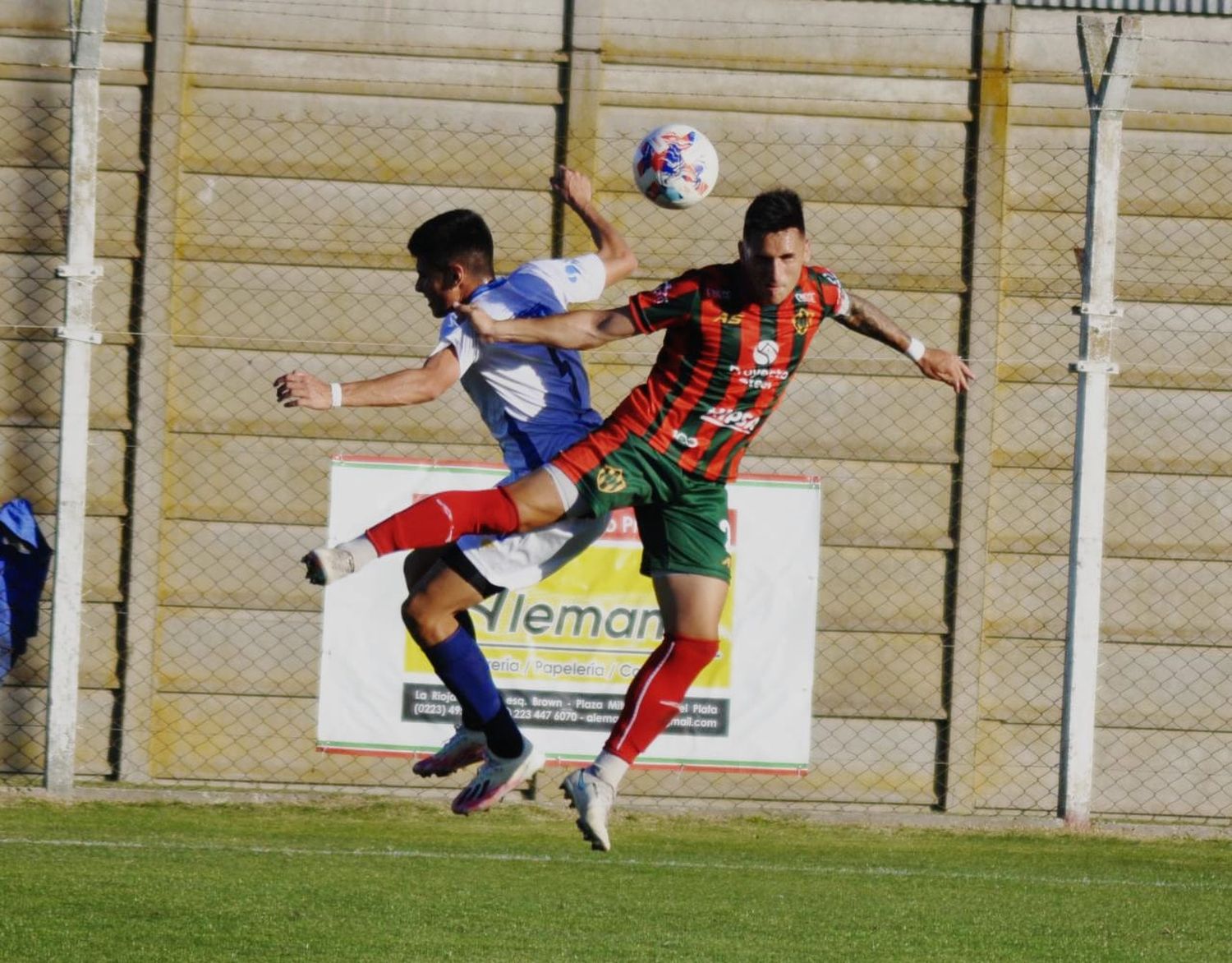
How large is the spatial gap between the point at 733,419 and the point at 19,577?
19.7ft

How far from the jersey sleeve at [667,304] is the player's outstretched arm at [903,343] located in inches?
26.2

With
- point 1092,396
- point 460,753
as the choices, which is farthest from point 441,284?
point 1092,396

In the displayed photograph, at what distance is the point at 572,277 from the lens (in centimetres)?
713

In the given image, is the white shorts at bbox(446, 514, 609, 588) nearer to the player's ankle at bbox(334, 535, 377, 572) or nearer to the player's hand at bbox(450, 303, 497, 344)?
the player's ankle at bbox(334, 535, 377, 572)

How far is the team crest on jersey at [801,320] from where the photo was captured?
6594 mm

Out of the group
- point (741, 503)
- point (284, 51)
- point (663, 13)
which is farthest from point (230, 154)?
point (741, 503)

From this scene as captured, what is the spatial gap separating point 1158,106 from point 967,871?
5106mm

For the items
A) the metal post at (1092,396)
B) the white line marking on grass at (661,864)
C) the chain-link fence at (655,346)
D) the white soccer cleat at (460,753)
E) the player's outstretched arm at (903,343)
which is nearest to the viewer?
the player's outstretched arm at (903,343)

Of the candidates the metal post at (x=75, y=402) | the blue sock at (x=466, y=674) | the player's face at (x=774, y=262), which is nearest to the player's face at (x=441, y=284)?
the player's face at (x=774, y=262)

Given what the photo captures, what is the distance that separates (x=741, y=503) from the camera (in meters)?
11.2

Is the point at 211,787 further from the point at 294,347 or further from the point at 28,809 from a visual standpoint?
the point at 294,347

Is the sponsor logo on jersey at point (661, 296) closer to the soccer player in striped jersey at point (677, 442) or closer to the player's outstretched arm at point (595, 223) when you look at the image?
the soccer player in striped jersey at point (677, 442)

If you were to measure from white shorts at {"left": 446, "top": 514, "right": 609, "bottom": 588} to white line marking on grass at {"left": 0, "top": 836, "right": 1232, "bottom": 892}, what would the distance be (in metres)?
2.97

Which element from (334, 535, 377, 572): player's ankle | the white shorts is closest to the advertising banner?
the white shorts
